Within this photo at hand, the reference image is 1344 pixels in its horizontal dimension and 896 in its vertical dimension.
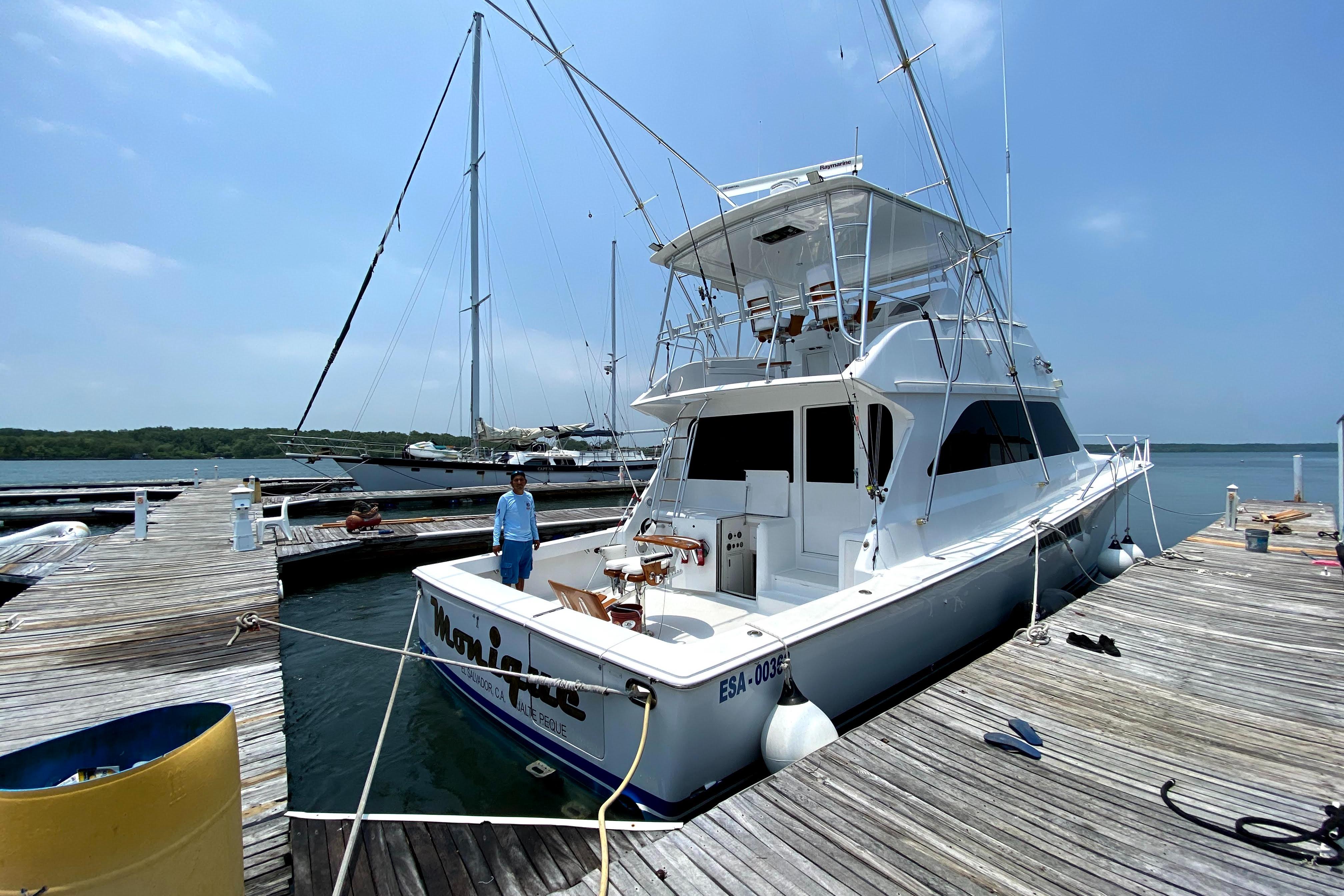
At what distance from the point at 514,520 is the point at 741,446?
249 centimetres

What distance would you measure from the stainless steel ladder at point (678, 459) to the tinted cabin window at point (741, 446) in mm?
63

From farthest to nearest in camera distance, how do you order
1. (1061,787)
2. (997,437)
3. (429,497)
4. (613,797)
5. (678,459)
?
(429,497)
(678,459)
(997,437)
(1061,787)
(613,797)

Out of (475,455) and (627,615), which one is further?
(475,455)

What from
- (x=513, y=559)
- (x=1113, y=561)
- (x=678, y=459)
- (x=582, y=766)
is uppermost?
(x=678, y=459)

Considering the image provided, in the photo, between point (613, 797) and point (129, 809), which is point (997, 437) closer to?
point (613, 797)

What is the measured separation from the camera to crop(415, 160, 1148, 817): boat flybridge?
9.71 feet

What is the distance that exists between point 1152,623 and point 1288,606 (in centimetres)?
162

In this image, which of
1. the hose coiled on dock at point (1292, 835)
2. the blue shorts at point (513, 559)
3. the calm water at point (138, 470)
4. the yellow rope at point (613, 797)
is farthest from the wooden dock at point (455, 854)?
the calm water at point (138, 470)

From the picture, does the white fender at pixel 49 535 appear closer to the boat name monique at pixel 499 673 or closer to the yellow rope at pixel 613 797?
the boat name monique at pixel 499 673

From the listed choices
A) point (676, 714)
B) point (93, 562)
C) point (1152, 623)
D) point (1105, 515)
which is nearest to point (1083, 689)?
point (1152, 623)

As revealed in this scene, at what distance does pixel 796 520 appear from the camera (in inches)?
217

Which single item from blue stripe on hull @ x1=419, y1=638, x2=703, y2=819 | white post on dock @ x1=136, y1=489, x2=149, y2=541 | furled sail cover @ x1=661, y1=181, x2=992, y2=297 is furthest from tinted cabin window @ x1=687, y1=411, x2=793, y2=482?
white post on dock @ x1=136, y1=489, x2=149, y2=541

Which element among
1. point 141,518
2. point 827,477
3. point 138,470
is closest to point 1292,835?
point 827,477

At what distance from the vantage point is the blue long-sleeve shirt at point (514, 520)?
15.8 feet
